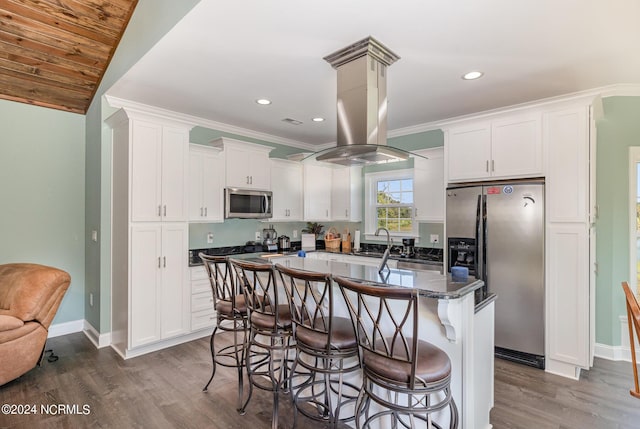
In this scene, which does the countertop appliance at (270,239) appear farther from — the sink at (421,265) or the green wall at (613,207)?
the green wall at (613,207)

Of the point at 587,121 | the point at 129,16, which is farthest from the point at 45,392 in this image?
the point at 587,121

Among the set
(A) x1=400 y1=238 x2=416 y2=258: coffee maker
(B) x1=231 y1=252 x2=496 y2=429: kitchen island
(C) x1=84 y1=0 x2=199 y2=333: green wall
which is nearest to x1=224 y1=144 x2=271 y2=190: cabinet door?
(C) x1=84 y1=0 x2=199 y2=333: green wall

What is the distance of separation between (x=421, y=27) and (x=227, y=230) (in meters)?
3.54

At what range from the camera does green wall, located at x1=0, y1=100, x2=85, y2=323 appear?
147 inches

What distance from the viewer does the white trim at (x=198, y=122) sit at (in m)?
3.62

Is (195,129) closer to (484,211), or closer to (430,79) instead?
(430,79)

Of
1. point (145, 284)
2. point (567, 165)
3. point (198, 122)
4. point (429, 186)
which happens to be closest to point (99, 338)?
point (145, 284)

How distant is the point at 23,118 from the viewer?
381 cm

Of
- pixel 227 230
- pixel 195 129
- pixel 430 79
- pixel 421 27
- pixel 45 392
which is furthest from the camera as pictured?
pixel 227 230

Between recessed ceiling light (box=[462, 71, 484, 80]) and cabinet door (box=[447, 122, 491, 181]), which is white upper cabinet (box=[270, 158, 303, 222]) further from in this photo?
recessed ceiling light (box=[462, 71, 484, 80])

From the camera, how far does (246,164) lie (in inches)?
178

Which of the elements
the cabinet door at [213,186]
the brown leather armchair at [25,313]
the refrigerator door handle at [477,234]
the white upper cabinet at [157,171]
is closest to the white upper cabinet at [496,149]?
the refrigerator door handle at [477,234]

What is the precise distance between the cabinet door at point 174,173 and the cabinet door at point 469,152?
310 cm

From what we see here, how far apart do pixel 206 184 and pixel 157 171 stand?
0.67 metres
